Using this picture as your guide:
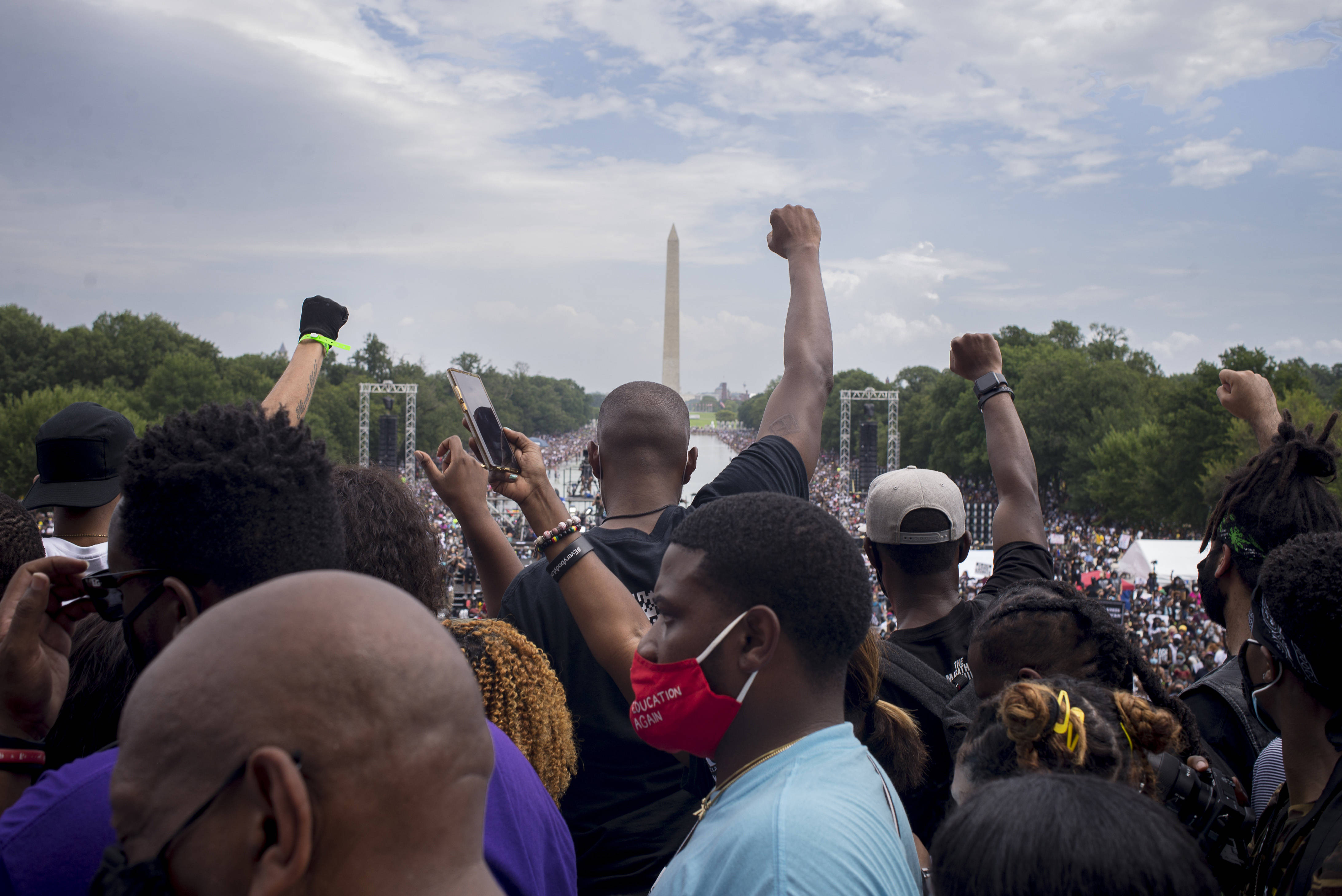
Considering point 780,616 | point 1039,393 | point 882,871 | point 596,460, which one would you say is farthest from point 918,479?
point 1039,393

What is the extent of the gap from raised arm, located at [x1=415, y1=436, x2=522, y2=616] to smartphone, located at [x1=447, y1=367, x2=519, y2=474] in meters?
0.06

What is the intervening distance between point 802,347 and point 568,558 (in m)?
1.43

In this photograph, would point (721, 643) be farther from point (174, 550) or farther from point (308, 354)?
point (308, 354)

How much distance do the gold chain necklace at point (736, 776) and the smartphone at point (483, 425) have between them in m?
1.09

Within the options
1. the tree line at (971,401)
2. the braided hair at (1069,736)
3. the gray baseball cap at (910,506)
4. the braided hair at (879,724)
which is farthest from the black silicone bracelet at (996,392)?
the tree line at (971,401)

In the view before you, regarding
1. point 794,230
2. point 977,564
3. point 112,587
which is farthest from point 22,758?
point 977,564

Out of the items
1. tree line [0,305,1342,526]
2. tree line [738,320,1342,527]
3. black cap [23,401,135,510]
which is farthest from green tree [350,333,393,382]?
black cap [23,401,135,510]

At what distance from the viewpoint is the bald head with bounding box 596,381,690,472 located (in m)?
2.94

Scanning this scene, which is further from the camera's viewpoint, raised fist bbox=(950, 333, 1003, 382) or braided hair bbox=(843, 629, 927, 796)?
raised fist bbox=(950, 333, 1003, 382)

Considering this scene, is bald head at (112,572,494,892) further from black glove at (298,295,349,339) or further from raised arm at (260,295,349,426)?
black glove at (298,295,349,339)

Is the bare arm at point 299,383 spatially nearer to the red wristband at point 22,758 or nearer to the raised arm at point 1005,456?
the red wristband at point 22,758

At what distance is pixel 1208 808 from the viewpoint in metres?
2.01

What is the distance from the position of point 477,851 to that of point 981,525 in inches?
1489

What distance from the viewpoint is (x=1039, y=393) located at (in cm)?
5781
